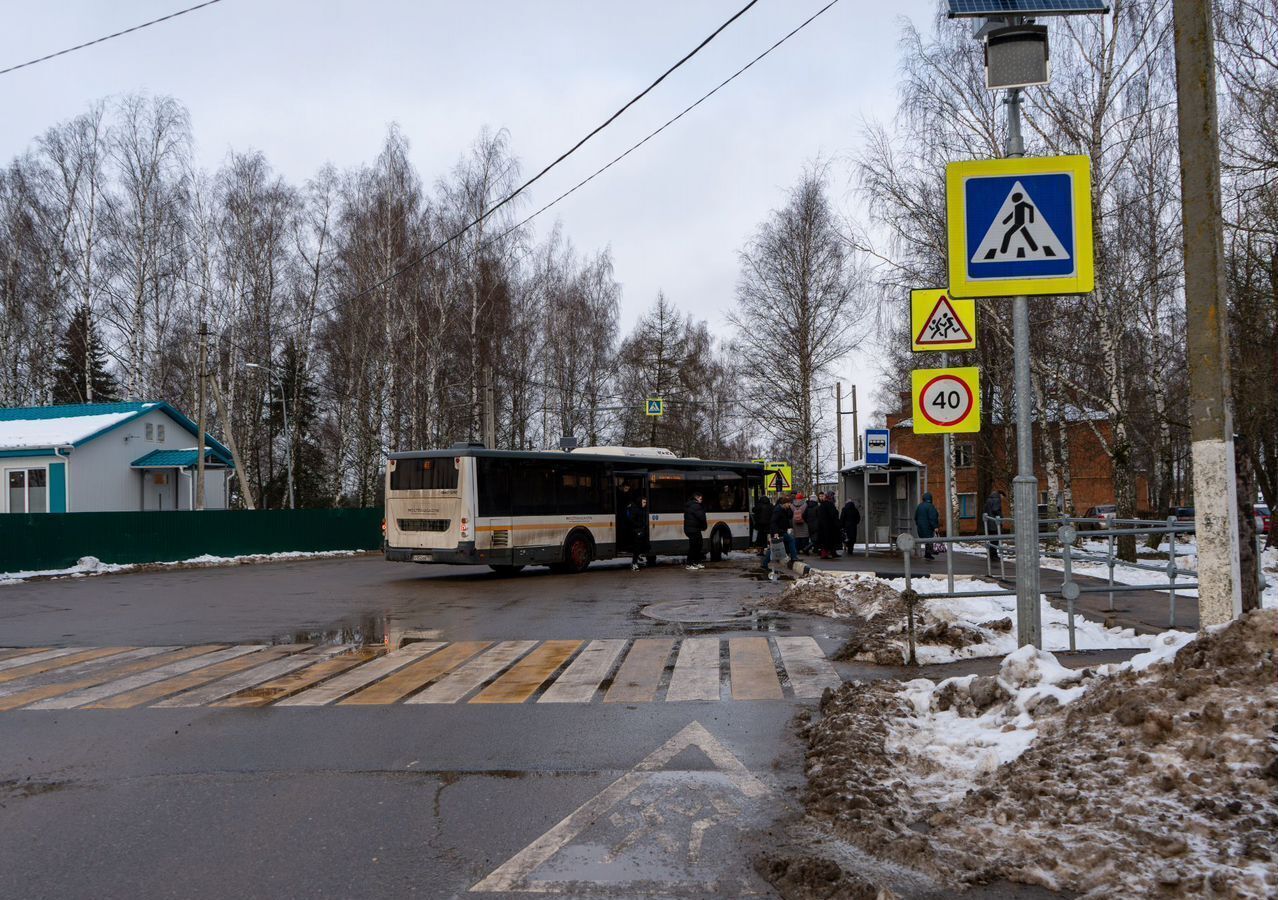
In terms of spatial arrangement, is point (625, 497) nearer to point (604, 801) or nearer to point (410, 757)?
point (410, 757)

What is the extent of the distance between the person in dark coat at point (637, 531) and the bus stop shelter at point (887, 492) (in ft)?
19.1

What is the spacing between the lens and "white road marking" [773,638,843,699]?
8508 mm

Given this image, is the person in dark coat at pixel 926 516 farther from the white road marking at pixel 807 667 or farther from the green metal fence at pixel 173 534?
the green metal fence at pixel 173 534

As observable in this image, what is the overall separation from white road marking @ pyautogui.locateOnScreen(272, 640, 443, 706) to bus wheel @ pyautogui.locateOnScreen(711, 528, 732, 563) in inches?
651

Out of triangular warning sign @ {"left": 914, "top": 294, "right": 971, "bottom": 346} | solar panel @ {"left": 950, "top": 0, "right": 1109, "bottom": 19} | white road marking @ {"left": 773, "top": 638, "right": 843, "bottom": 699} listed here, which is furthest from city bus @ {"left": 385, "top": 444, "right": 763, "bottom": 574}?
solar panel @ {"left": 950, "top": 0, "right": 1109, "bottom": 19}

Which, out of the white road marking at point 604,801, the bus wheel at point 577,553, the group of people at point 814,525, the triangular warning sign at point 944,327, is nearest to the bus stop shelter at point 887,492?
the group of people at point 814,525

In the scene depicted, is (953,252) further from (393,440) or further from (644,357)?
(644,357)

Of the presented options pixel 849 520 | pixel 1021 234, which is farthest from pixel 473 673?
pixel 849 520

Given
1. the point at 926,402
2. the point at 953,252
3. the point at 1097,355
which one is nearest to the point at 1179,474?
the point at 1097,355

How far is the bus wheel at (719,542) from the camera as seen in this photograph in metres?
28.0

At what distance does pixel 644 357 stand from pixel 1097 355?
118 feet

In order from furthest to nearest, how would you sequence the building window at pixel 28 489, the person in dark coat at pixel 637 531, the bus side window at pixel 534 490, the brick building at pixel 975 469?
the brick building at pixel 975 469
the building window at pixel 28 489
the person in dark coat at pixel 637 531
the bus side window at pixel 534 490

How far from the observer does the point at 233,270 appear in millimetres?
43000

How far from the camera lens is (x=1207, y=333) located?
20.4 ft
